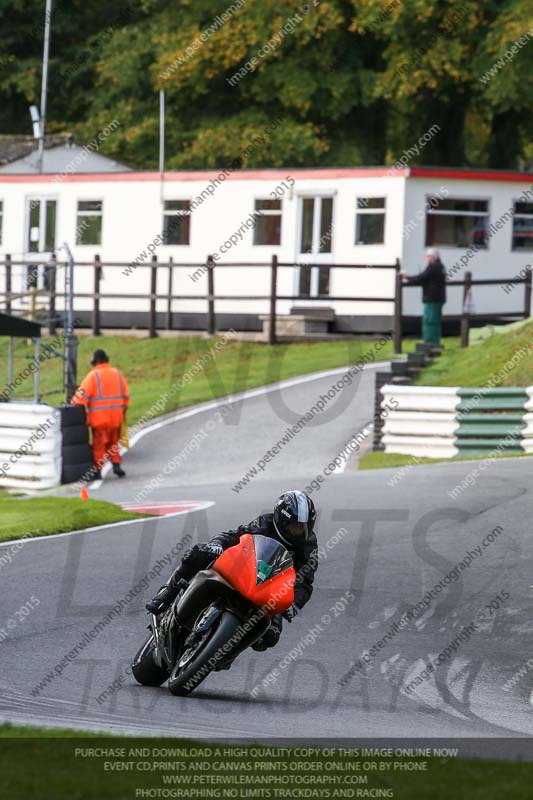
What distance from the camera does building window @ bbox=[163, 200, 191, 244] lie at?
3297 cm

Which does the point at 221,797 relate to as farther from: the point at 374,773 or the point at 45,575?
the point at 45,575

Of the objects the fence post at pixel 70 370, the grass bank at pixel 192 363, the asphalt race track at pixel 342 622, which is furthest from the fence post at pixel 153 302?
the asphalt race track at pixel 342 622

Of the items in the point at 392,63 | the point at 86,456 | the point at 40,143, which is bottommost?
the point at 86,456

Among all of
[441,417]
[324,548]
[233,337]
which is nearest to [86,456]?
[441,417]

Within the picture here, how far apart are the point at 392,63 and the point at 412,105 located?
6.92 ft

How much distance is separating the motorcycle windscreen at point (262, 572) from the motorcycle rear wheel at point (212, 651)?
179 millimetres

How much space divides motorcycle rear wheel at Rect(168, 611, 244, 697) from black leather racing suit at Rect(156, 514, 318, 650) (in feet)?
0.94

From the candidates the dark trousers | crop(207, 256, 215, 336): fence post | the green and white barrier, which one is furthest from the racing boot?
crop(207, 256, 215, 336): fence post

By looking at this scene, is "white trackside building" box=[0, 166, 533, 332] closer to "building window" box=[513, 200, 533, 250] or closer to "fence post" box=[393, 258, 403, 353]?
"building window" box=[513, 200, 533, 250]

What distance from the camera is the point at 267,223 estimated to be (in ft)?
105

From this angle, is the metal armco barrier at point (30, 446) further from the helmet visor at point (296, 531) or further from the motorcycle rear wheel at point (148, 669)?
the helmet visor at point (296, 531)

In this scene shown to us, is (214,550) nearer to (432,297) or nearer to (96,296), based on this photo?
(432,297)

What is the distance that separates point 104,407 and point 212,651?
42.0ft

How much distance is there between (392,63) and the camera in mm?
38281
